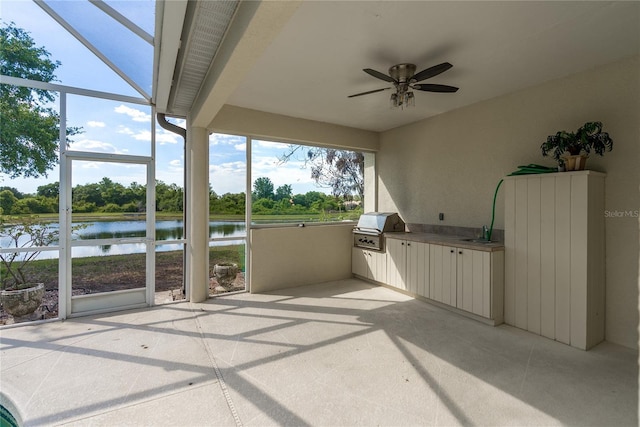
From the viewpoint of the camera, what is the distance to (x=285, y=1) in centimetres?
163

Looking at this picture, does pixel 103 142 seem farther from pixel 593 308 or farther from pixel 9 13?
pixel 593 308

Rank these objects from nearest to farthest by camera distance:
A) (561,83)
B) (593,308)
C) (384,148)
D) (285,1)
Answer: (285,1) → (593,308) → (561,83) → (384,148)

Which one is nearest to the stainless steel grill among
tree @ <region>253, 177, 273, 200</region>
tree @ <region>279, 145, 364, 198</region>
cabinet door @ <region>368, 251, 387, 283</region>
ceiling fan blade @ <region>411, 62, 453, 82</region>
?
cabinet door @ <region>368, 251, 387, 283</region>

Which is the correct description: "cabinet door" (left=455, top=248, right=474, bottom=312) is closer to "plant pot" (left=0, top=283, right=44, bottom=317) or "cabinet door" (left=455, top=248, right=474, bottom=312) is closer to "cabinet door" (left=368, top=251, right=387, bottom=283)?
"cabinet door" (left=368, top=251, right=387, bottom=283)

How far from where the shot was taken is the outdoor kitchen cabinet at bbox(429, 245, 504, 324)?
130 inches

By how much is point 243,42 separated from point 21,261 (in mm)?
3603

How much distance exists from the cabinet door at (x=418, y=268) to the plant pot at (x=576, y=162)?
68.8 inches

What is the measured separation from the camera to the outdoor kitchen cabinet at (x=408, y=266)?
161 inches

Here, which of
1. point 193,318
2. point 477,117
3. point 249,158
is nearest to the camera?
point 193,318

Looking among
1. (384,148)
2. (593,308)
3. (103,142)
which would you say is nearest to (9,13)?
(103,142)

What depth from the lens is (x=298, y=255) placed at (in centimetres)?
488

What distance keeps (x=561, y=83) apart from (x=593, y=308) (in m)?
2.36

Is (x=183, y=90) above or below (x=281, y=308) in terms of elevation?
above

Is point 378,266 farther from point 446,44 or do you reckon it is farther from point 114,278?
point 114,278
